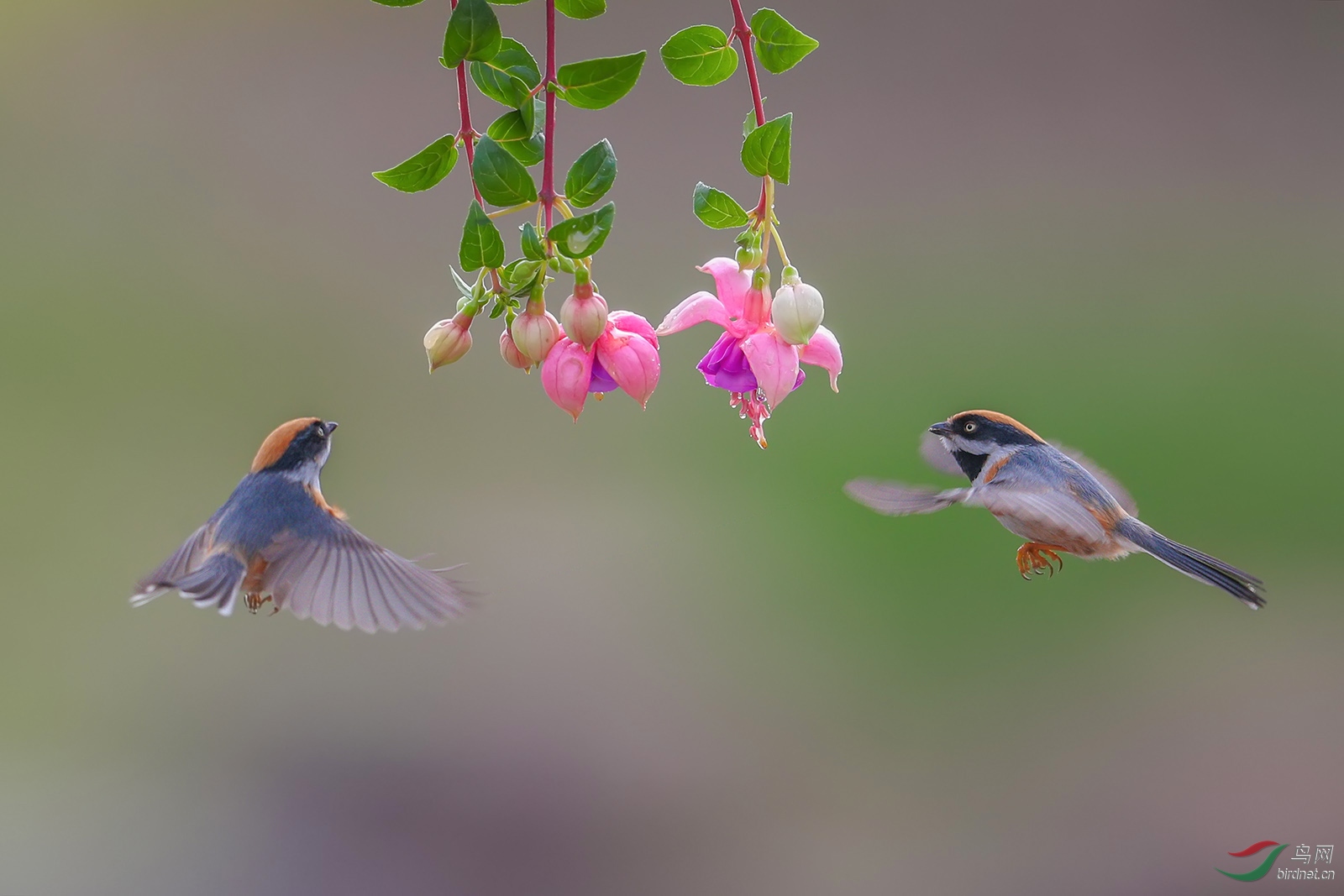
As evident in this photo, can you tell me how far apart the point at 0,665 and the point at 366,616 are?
76.5 inches

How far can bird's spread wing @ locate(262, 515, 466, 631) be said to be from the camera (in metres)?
0.76

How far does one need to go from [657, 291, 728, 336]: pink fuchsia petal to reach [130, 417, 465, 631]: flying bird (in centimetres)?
25

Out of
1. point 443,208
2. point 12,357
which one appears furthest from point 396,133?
point 12,357

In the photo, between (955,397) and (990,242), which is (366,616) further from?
(990,242)

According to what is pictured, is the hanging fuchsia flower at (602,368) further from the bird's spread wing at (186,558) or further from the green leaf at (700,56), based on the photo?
the bird's spread wing at (186,558)

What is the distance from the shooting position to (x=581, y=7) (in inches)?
24.6

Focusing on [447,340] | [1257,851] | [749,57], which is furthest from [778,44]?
[1257,851]

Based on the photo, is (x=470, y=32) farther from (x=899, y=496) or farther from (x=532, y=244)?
(x=899, y=496)

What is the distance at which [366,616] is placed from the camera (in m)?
0.77

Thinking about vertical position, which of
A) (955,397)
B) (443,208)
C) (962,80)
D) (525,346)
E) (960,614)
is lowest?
(525,346)

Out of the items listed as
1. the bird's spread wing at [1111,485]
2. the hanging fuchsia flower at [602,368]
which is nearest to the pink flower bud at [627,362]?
the hanging fuchsia flower at [602,368]

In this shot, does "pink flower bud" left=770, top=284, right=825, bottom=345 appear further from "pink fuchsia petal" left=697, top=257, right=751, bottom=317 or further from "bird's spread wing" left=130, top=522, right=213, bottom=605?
"bird's spread wing" left=130, top=522, right=213, bottom=605

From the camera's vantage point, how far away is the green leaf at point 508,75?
590 mm

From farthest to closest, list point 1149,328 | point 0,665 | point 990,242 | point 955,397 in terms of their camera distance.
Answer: point 990,242, point 1149,328, point 955,397, point 0,665
